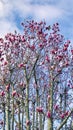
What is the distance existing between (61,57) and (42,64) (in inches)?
73.8

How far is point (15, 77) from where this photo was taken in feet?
63.5

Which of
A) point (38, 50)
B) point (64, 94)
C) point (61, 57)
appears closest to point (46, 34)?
point (38, 50)

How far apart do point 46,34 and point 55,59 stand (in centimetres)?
194

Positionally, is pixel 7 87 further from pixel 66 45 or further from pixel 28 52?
pixel 66 45

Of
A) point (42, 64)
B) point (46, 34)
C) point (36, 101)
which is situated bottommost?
point (36, 101)

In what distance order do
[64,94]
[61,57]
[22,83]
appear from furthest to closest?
[64,94], [22,83], [61,57]

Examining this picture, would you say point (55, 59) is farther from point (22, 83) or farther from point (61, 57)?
point (22, 83)

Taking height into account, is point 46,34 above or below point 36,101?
above

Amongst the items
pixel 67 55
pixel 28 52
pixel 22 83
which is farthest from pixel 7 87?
pixel 67 55

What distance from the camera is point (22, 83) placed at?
61.9 feet

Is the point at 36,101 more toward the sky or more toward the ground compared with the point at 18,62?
more toward the ground

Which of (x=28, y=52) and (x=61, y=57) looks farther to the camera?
(x=28, y=52)

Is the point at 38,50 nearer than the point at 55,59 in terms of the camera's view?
No

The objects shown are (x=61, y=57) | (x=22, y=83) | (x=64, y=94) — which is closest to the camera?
(x=61, y=57)
